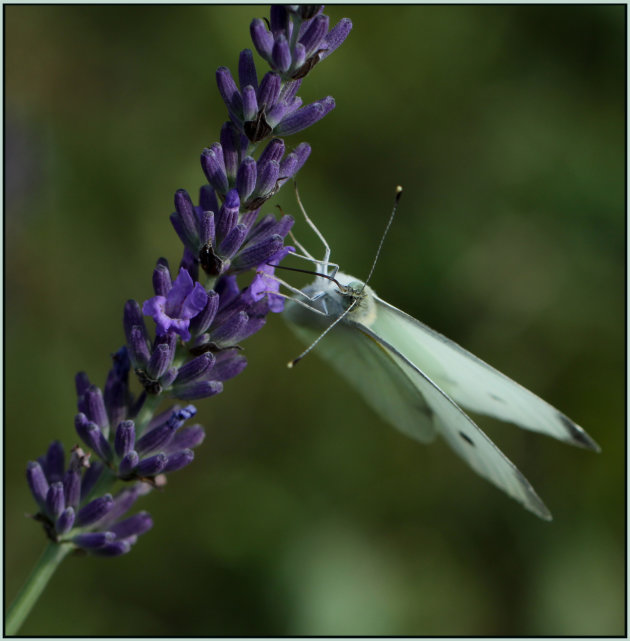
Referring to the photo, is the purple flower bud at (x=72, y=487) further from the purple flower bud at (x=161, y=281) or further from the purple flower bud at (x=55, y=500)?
the purple flower bud at (x=161, y=281)

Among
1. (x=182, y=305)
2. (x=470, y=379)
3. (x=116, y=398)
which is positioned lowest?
(x=470, y=379)

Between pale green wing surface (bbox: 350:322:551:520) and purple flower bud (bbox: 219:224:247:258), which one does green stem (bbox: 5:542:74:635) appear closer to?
purple flower bud (bbox: 219:224:247:258)

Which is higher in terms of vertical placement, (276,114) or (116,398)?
(276,114)

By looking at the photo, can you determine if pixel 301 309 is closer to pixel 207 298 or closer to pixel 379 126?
pixel 207 298

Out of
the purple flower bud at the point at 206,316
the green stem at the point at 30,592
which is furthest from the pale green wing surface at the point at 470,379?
the green stem at the point at 30,592

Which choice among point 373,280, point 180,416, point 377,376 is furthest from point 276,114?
point 373,280

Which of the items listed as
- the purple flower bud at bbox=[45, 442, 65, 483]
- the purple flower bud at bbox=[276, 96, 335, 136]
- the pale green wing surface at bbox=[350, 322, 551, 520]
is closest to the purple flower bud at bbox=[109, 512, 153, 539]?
the purple flower bud at bbox=[45, 442, 65, 483]

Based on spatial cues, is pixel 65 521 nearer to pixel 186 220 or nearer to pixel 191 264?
pixel 191 264
